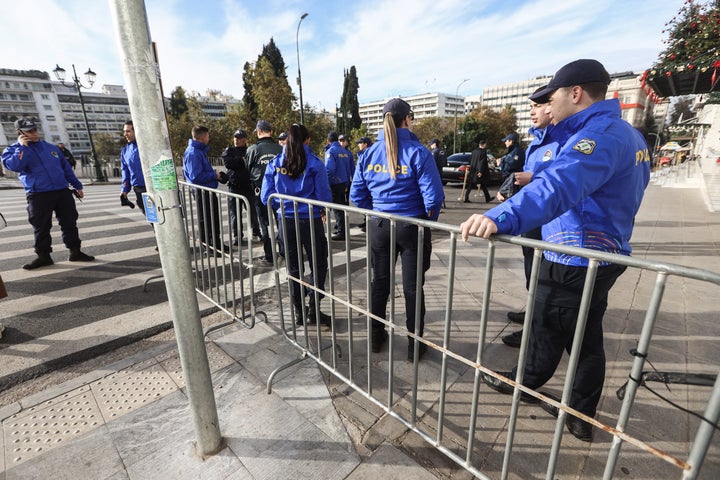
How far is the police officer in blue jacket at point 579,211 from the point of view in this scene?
1429mm

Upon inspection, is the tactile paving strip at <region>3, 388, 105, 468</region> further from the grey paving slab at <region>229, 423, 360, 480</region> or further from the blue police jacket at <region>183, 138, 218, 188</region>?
the blue police jacket at <region>183, 138, 218, 188</region>

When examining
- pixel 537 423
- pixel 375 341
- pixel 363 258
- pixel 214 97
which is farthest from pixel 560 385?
pixel 214 97

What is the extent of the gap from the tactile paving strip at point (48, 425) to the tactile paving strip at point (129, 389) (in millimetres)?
59

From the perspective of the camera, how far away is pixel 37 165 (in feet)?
15.1

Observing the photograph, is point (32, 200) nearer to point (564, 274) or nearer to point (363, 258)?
point (363, 258)

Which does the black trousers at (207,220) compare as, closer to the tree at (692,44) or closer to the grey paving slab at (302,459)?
the grey paving slab at (302,459)

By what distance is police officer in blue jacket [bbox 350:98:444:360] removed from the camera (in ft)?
8.61

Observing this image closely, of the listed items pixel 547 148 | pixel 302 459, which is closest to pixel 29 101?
pixel 302 459

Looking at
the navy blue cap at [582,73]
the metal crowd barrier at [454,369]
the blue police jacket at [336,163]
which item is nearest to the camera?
the metal crowd barrier at [454,369]

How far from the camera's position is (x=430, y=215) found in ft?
8.96

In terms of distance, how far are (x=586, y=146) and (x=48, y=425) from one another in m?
3.37

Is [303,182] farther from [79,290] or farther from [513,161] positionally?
[513,161]

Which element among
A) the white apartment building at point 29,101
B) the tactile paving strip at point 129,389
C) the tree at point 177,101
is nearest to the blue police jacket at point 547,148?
the tactile paving strip at point 129,389

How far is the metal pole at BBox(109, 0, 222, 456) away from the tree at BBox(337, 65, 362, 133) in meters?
54.1
